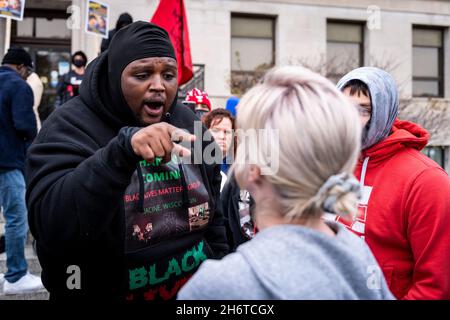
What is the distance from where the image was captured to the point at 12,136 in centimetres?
458

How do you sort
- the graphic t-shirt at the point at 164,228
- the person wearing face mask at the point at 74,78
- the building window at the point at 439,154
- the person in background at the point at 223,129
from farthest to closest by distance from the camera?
the building window at the point at 439,154 → the person wearing face mask at the point at 74,78 → the person in background at the point at 223,129 → the graphic t-shirt at the point at 164,228

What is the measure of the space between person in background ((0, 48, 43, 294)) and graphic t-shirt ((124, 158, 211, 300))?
2927 millimetres

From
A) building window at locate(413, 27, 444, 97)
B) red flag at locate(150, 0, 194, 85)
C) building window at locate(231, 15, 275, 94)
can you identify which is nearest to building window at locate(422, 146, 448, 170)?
building window at locate(413, 27, 444, 97)

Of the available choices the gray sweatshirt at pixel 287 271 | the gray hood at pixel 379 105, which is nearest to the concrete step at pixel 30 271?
the gray hood at pixel 379 105

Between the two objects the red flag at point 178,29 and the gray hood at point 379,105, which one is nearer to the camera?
the gray hood at point 379,105

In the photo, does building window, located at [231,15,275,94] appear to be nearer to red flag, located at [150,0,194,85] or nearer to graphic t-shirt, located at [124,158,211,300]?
red flag, located at [150,0,194,85]

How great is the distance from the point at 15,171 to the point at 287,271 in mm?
4028

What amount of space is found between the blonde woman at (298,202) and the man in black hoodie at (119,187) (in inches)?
14.9

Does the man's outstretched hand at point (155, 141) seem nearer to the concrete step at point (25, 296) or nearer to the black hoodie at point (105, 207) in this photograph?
the black hoodie at point (105, 207)

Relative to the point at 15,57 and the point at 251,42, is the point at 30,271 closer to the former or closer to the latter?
the point at 15,57

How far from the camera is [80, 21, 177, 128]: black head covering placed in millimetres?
1922

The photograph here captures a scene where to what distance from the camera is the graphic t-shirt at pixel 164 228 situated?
183 centimetres

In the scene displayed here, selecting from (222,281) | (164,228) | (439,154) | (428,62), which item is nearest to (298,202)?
(222,281)
